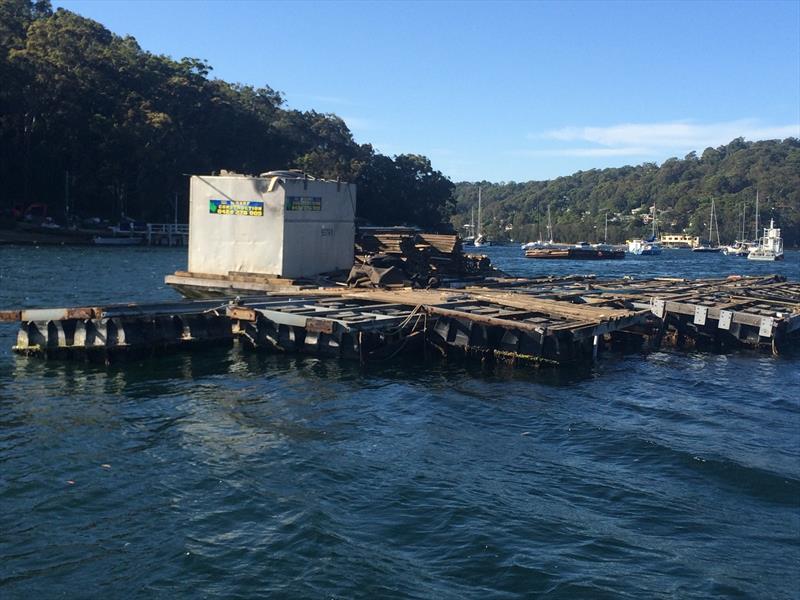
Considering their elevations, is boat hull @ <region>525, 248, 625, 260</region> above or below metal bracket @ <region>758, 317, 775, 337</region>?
below

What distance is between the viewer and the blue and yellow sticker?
24688 millimetres

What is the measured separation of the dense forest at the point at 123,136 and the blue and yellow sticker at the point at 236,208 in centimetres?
Answer: 5109

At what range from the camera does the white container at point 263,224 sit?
24.6 meters

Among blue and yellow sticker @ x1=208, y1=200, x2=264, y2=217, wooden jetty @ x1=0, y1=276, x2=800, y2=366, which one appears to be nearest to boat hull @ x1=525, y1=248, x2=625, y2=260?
wooden jetty @ x1=0, y1=276, x2=800, y2=366

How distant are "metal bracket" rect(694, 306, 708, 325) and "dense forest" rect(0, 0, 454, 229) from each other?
56079mm

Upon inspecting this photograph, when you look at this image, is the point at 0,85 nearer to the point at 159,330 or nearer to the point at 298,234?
the point at 298,234

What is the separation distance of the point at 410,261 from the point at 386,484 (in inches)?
698

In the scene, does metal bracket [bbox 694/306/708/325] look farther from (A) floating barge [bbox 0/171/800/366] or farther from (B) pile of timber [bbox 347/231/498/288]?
(B) pile of timber [bbox 347/231/498/288]

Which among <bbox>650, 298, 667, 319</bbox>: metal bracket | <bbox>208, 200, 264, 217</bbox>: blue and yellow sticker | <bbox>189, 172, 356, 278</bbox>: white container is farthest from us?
<bbox>208, 200, 264, 217</bbox>: blue and yellow sticker

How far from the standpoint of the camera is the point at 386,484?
10.5m

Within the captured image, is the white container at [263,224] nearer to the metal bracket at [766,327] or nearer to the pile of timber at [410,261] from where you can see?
the pile of timber at [410,261]

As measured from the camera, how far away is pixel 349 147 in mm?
120062

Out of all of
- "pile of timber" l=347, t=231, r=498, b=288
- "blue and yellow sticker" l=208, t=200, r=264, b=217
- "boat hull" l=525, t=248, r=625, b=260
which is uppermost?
"blue and yellow sticker" l=208, t=200, r=264, b=217

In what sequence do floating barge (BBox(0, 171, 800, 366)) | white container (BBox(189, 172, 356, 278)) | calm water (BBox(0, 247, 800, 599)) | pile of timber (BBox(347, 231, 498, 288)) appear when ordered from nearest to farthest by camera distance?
1. calm water (BBox(0, 247, 800, 599))
2. floating barge (BBox(0, 171, 800, 366))
3. white container (BBox(189, 172, 356, 278))
4. pile of timber (BBox(347, 231, 498, 288))
